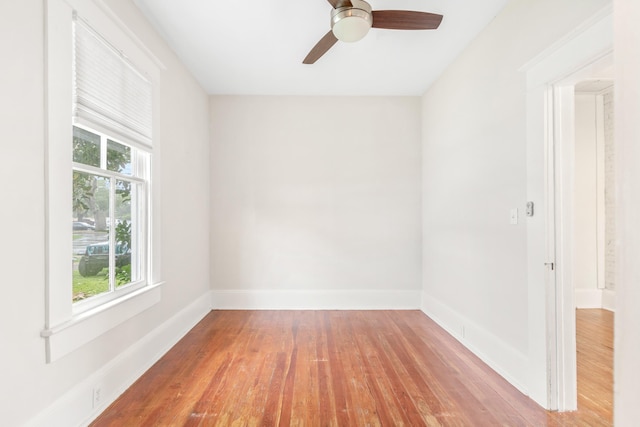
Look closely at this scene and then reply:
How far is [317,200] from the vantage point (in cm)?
398

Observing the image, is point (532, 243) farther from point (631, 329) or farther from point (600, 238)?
point (600, 238)

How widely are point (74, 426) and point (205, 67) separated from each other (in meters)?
3.09

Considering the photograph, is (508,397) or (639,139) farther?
(508,397)

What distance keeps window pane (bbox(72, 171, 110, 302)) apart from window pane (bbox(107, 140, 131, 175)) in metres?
0.14

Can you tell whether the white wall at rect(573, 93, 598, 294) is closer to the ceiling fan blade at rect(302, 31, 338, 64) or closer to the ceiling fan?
the ceiling fan

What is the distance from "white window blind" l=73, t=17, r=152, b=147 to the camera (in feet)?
5.76

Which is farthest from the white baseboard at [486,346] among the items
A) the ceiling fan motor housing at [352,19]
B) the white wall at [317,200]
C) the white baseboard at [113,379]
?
the white baseboard at [113,379]

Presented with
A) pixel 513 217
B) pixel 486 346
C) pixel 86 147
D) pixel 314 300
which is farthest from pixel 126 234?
pixel 486 346

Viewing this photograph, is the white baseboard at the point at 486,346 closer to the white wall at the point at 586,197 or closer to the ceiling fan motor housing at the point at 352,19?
the white wall at the point at 586,197

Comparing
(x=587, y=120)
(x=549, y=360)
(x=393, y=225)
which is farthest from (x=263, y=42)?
(x=587, y=120)

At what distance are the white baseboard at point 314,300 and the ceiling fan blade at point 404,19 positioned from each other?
115 inches

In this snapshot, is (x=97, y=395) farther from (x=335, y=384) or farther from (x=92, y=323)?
(x=335, y=384)

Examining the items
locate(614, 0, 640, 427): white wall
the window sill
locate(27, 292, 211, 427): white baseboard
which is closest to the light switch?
locate(614, 0, 640, 427): white wall

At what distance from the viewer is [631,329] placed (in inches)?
16.7
